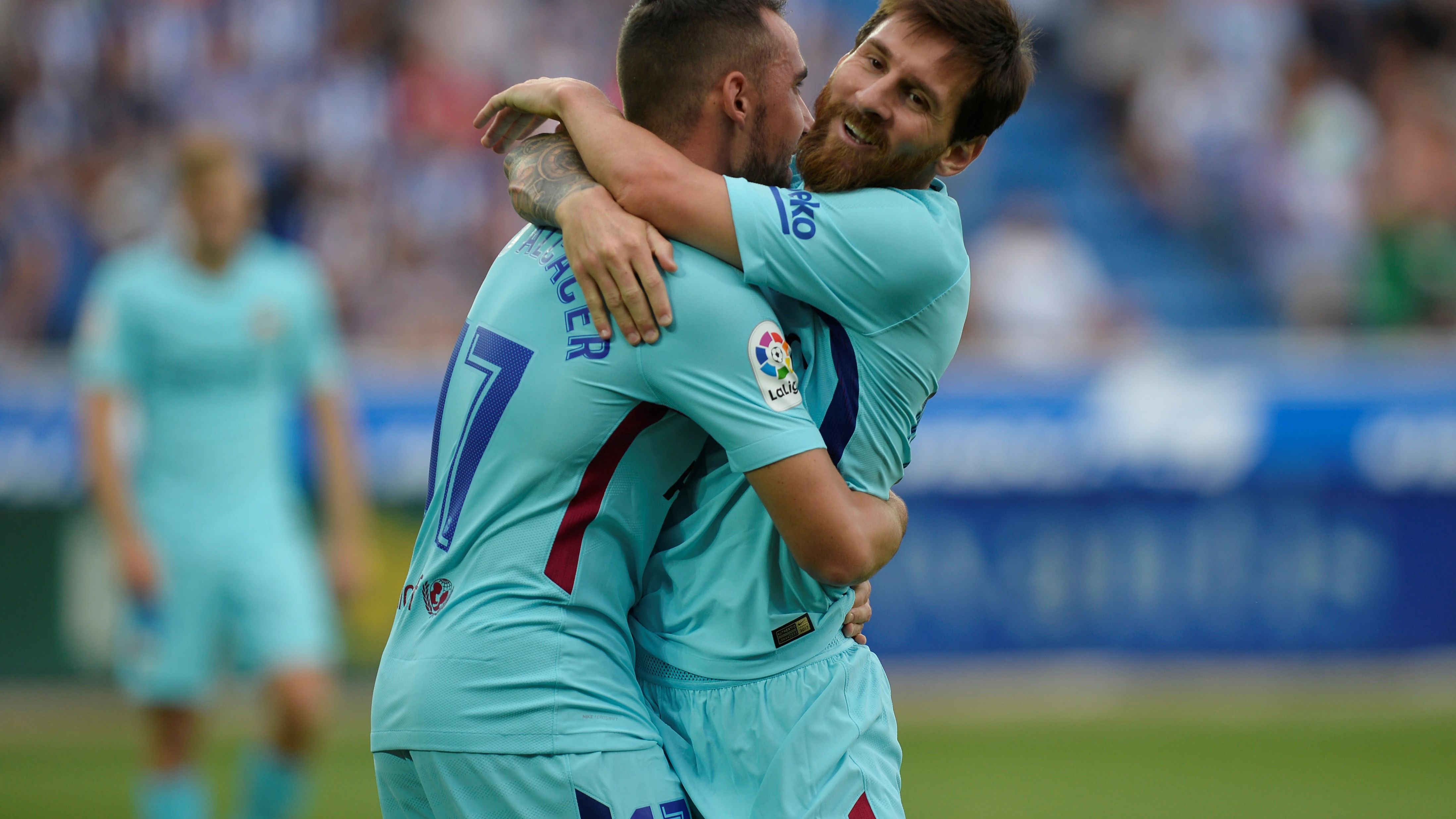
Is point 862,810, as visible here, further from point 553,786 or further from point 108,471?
point 108,471

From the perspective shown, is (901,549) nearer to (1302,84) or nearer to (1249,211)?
(1249,211)

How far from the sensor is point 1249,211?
13000 millimetres

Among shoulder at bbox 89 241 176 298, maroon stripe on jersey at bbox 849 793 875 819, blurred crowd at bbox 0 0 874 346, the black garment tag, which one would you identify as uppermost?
blurred crowd at bbox 0 0 874 346

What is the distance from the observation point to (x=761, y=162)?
2.84 metres

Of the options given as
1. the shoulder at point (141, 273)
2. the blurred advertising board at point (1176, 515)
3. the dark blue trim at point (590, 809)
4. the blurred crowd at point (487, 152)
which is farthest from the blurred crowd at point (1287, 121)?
the dark blue trim at point (590, 809)

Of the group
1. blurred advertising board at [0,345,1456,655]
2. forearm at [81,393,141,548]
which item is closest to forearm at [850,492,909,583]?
forearm at [81,393,141,548]

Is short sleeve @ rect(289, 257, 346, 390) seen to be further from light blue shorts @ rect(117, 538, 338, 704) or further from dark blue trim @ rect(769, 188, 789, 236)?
dark blue trim @ rect(769, 188, 789, 236)

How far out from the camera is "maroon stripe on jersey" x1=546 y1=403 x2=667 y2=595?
2604 millimetres

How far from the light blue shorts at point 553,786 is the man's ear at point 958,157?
118cm

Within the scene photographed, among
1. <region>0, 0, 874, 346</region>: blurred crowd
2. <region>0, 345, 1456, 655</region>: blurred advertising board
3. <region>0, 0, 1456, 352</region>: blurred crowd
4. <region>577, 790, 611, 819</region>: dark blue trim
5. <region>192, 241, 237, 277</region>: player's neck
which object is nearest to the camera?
<region>577, 790, 611, 819</region>: dark blue trim

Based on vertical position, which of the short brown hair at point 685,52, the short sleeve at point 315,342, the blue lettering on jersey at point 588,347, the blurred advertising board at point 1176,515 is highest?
the short brown hair at point 685,52

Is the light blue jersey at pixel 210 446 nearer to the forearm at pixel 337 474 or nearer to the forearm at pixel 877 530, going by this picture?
the forearm at pixel 337 474

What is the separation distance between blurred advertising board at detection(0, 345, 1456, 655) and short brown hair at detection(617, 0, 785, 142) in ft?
22.8

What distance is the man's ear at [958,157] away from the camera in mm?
2879
